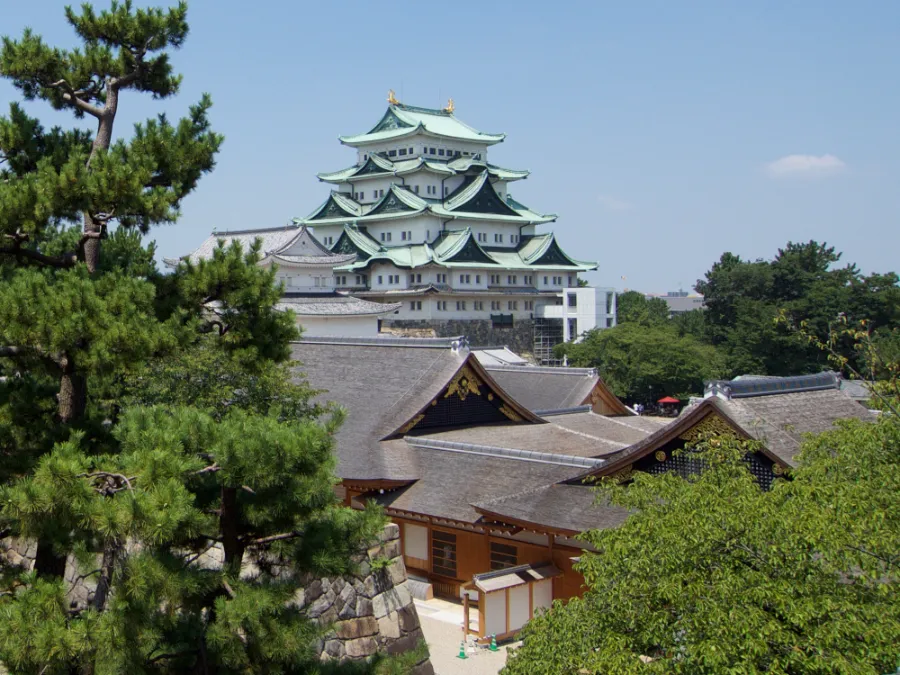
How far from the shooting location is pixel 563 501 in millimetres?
13117

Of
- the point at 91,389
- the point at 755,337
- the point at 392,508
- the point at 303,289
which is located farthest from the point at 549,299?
the point at 91,389

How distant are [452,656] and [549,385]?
15695 mm

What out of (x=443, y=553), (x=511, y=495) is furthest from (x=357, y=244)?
(x=511, y=495)

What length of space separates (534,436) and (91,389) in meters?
10.9

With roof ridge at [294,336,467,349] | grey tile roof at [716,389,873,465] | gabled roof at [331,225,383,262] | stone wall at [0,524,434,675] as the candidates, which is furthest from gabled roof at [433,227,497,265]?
stone wall at [0,524,434,675]

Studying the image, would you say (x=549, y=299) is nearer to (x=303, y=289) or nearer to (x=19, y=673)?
(x=303, y=289)

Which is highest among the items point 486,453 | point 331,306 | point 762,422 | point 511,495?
point 331,306

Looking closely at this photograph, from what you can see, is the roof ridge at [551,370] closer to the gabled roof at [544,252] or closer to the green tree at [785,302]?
the green tree at [785,302]

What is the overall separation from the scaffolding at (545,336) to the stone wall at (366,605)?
42356 mm

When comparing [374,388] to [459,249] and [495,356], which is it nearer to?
[495,356]

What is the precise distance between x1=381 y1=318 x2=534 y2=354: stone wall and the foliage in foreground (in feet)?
133

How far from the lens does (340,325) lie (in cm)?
3466

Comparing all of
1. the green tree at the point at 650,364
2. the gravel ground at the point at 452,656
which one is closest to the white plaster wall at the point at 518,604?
the gravel ground at the point at 452,656

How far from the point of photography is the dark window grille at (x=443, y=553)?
15.0 metres
